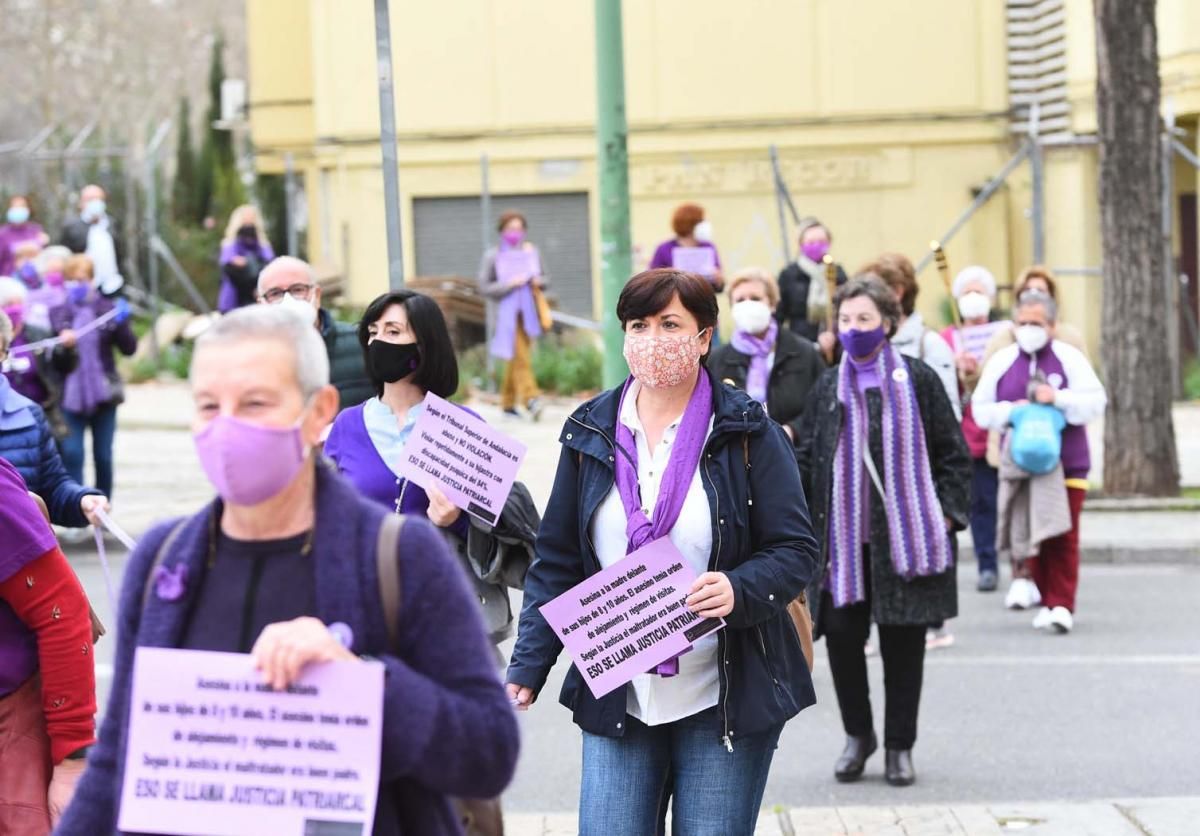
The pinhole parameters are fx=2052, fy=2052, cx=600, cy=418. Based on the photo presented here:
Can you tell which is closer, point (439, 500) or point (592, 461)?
point (592, 461)

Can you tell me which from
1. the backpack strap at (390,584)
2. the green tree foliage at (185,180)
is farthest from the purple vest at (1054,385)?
the green tree foliage at (185,180)

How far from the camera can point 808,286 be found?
13203mm

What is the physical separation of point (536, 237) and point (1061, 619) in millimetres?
16954

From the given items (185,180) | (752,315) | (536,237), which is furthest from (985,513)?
(185,180)

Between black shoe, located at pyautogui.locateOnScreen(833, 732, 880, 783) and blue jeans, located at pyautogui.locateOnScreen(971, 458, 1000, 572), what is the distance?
420 centimetres

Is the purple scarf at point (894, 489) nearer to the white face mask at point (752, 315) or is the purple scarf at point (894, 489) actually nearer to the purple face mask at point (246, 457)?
the white face mask at point (752, 315)

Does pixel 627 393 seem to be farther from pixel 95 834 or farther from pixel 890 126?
pixel 890 126

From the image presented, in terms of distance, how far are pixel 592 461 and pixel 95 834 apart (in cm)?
202

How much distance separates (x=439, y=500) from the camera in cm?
549

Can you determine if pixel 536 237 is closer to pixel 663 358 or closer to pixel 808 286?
pixel 808 286

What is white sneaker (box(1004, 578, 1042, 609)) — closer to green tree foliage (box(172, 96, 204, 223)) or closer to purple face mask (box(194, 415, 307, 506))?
purple face mask (box(194, 415, 307, 506))

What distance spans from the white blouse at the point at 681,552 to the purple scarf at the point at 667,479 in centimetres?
2

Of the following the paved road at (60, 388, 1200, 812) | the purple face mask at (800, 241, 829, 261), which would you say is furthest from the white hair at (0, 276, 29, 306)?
the purple face mask at (800, 241, 829, 261)

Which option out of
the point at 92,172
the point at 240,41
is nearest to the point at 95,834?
the point at 92,172
